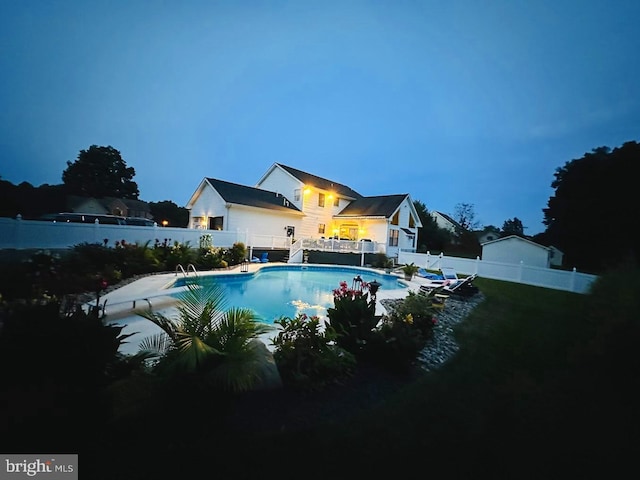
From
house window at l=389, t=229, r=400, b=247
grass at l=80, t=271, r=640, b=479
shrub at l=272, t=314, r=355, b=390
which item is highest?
house window at l=389, t=229, r=400, b=247

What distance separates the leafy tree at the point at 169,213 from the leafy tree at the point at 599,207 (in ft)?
143

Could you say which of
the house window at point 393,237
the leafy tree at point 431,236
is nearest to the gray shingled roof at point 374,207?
the house window at point 393,237

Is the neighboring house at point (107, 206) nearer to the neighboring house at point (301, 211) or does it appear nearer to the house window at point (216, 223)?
the neighboring house at point (301, 211)

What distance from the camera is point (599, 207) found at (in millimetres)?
13516

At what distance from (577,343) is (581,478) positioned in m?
3.67

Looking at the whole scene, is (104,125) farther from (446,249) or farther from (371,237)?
(446,249)

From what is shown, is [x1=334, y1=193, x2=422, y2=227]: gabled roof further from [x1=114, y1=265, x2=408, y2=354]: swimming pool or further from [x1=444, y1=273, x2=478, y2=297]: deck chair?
[x1=444, y1=273, x2=478, y2=297]: deck chair

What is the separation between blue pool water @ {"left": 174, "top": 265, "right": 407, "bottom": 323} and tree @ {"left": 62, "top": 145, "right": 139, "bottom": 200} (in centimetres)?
4909

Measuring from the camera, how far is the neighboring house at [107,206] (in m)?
38.2

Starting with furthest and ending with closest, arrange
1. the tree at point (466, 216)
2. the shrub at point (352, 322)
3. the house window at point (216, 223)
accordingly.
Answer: the tree at point (466, 216) < the house window at point (216, 223) < the shrub at point (352, 322)

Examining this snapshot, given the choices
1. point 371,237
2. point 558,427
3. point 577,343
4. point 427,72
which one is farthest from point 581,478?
point 427,72

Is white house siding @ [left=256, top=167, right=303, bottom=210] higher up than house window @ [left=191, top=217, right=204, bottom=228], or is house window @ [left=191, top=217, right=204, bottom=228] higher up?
white house siding @ [left=256, top=167, right=303, bottom=210]

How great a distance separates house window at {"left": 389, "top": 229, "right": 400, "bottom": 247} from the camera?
2422cm

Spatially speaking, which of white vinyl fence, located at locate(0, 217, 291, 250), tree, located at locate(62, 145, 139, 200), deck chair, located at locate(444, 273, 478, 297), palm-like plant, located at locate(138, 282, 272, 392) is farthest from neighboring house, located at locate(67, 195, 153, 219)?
deck chair, located at locate(444, 273, 478, 297)
